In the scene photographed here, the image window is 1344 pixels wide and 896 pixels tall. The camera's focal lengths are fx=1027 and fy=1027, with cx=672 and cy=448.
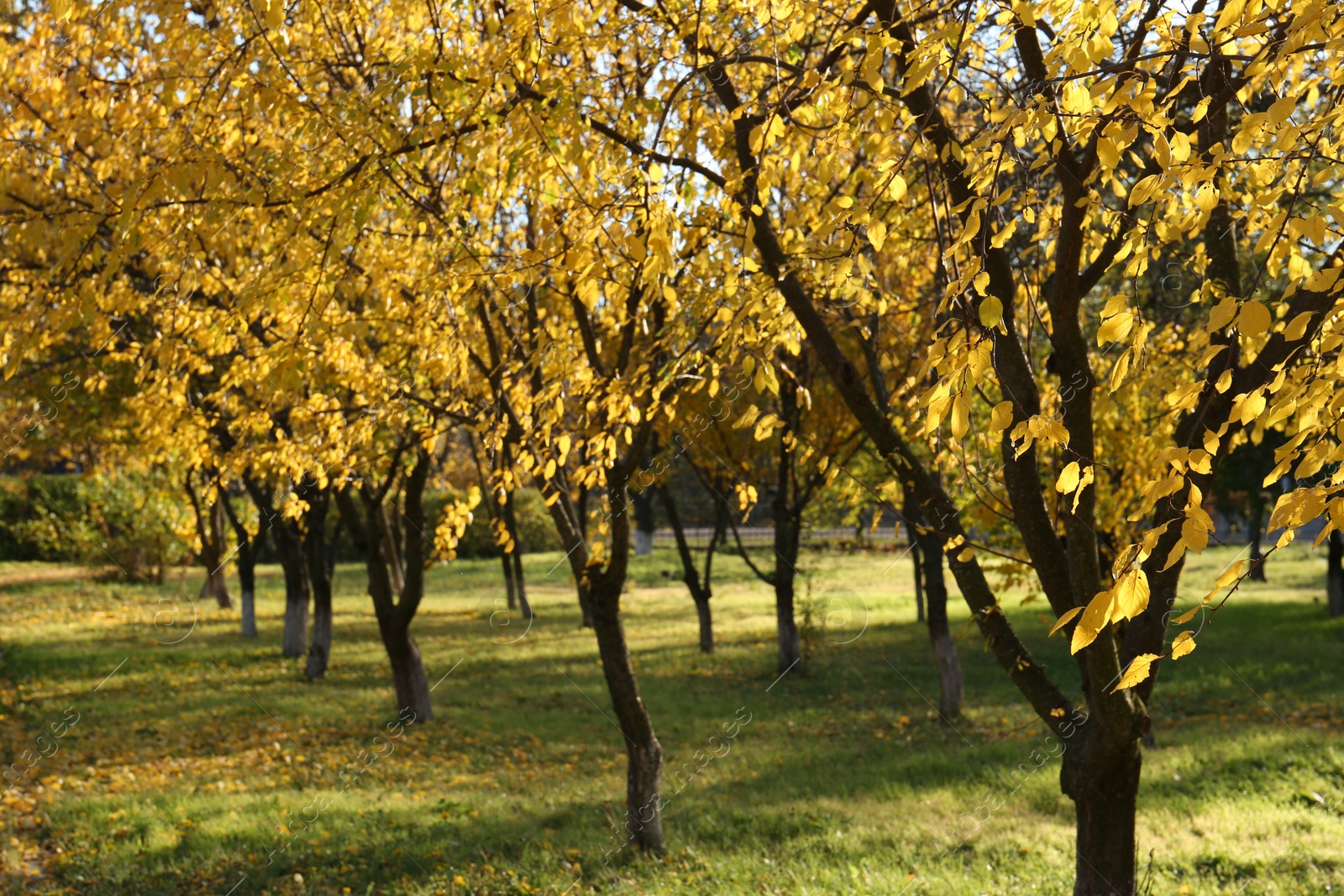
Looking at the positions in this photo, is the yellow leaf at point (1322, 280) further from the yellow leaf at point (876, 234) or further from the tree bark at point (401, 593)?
the tree bark at point (401, 593)

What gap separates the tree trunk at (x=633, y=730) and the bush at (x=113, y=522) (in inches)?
552

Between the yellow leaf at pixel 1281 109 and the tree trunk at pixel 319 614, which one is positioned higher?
the yellow leaf at pixel 1281 109

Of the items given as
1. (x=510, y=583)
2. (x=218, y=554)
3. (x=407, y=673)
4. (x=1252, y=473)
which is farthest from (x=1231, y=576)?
(x=218, y=554)

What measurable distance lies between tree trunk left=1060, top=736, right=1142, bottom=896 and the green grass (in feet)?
4.68

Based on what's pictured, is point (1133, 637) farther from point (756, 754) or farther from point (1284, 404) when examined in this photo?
point (756, 754)

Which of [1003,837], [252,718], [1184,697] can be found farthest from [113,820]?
[1184,697]

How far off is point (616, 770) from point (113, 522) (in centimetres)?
1668

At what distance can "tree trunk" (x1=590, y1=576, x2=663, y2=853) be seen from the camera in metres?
6.61

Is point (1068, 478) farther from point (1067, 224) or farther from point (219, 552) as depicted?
point (219, 552)

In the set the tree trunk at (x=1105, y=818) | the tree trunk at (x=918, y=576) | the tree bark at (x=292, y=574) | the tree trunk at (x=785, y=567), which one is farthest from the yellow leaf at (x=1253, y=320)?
the tree trunk at (x=918, y=576)

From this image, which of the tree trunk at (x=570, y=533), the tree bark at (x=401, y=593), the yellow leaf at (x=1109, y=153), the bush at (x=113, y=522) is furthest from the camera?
the bush at (x=113, y=522)

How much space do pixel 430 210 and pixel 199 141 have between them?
1121 mm

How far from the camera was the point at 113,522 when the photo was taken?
21.6 meters

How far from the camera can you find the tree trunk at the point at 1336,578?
1661cm
